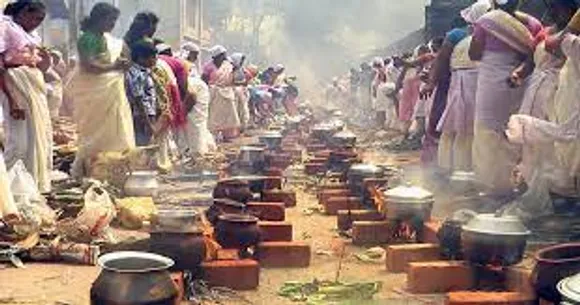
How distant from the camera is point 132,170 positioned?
819 centimetres

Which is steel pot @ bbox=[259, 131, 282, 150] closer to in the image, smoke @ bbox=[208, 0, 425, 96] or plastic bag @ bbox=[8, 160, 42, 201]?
plastic bag @ bbox=[8, 160, 42, 201]

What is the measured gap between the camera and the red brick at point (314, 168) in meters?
10.7

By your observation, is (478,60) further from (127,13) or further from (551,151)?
(127,13)

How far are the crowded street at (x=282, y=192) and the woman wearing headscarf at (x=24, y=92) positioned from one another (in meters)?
0.01

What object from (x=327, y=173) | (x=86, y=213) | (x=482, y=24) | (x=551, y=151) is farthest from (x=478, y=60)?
(x=86, y=213)

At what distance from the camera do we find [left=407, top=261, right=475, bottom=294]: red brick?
16.7ft

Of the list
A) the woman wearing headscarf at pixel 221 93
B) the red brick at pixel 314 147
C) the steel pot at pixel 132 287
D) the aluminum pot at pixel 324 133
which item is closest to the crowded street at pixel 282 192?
the steel pot at pixel 132 287

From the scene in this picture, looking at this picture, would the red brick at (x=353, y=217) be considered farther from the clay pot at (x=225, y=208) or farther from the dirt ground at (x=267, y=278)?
the clay pot at (x=225, y=208)

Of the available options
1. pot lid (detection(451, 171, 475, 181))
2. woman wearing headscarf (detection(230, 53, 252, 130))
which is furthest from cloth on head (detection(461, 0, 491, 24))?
woman wearing headscarf (detection(230, 53, 252, 130))

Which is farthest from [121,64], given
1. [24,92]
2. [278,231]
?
[278,231]

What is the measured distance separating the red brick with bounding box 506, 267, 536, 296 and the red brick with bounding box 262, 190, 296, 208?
126 inches

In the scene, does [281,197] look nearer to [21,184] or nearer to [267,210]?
[267,210]

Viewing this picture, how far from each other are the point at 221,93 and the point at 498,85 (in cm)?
867

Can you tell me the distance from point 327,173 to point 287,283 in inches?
195
